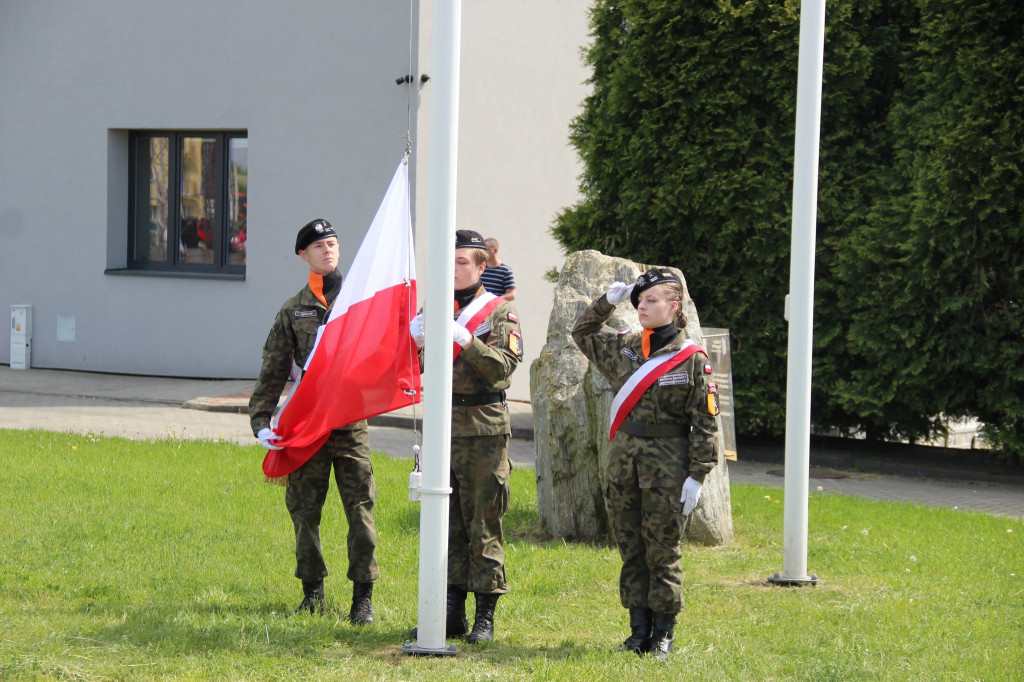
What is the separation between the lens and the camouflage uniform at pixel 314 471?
568cm

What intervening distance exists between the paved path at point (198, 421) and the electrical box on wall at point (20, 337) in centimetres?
37

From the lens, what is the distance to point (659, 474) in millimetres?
5164

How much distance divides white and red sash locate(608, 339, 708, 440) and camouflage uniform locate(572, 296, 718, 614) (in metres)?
0.02

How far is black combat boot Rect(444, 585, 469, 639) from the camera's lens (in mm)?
5426

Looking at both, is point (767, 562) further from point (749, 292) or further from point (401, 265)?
point (749, 292)

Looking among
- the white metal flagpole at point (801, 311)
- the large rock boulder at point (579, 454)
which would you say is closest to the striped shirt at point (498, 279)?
the large rock boulder at point (579, 454)

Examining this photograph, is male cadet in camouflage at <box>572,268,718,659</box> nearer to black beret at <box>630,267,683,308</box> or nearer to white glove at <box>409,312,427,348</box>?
black beret at <box>630,267,683,308</box>

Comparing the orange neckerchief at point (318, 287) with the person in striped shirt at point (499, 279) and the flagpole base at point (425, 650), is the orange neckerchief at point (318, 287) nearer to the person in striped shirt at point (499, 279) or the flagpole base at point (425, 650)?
the flagpole base at point (425, 650)

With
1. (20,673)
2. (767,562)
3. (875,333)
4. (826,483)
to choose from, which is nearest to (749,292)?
(875,333)

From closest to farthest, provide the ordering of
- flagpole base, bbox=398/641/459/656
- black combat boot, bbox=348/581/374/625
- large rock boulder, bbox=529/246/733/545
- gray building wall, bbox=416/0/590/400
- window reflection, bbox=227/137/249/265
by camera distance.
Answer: flagpole base, bbox=398/641/459/656
black combat boot, bbox=348/581/374/625
large rock boulder, bbox=529/246/733/545
gray building wall, bbox=416/0/590/400
window reflection, bbox=227/137/249/265

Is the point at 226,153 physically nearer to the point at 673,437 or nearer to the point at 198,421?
the point at 198,421

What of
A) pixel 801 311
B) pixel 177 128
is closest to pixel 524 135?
pixel 177 128

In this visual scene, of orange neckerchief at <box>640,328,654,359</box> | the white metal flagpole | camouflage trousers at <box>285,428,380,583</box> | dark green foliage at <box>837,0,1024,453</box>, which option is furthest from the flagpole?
dark green foliage at <box>837,0,1024,453</box>

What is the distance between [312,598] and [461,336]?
5.71 ft
